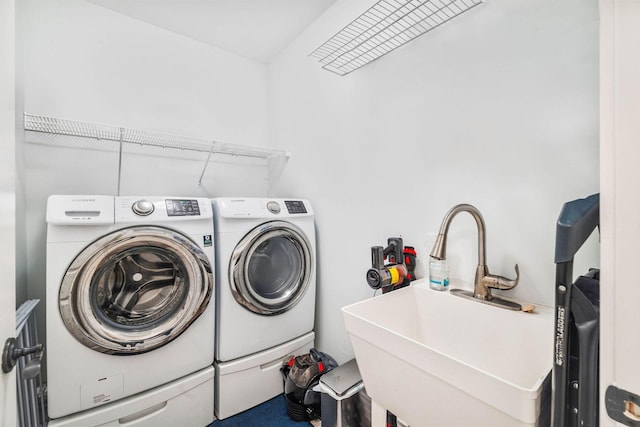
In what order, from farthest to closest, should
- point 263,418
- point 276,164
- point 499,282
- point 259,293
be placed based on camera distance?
1. point 276,164
2. point 259,293
3. point 263,418
4. point 499,282

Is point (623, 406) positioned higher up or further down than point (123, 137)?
further down

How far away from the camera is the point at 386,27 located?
1.20 m

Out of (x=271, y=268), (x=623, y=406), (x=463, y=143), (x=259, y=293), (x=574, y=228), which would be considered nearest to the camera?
(x=623, y=406)

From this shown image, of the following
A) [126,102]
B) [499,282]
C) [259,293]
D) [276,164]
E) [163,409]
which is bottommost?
[163,409]

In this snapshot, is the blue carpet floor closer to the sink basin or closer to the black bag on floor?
the black bag on floor

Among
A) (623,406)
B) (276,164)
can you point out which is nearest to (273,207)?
(276,164)

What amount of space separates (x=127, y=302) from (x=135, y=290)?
67mm

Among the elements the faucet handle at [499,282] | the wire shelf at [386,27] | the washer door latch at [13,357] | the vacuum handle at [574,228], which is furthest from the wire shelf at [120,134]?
the vacuum handle at [574,228]

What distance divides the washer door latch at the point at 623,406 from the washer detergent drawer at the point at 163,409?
5.46 feet

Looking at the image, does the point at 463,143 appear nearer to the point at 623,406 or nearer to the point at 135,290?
the point at 623,406

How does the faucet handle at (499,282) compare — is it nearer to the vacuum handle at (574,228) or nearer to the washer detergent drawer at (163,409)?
the vacuum handle at (574,228)

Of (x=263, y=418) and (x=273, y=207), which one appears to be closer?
(x=263, y=418)

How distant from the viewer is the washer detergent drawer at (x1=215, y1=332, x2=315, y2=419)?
154 centimetres

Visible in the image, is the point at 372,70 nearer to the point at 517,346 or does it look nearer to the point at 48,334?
the point at 517,346
